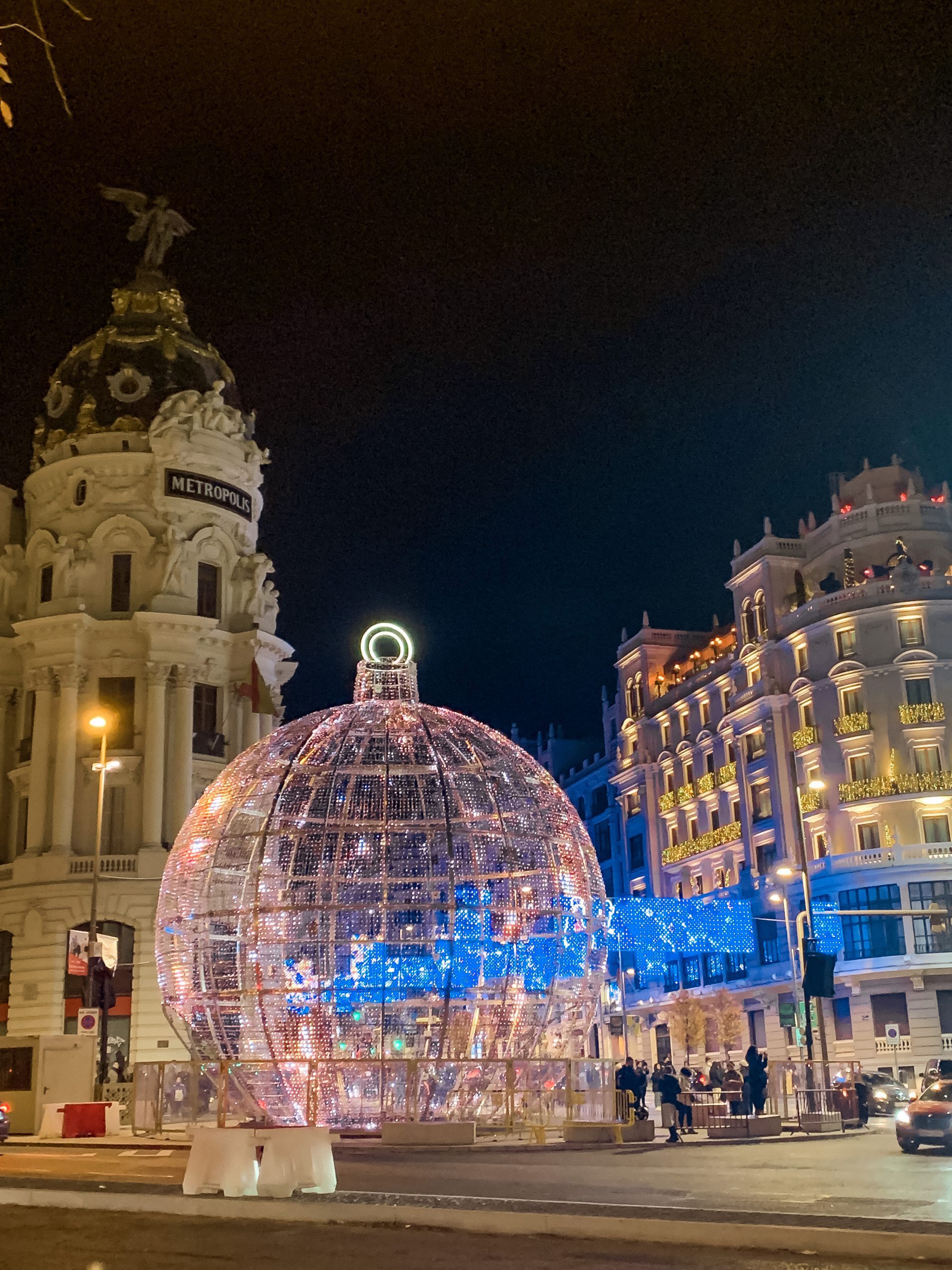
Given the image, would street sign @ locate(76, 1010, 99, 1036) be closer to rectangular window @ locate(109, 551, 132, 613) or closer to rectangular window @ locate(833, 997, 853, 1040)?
rectangular window @ locate(109, 551, 132, 613)

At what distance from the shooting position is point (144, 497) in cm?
4906

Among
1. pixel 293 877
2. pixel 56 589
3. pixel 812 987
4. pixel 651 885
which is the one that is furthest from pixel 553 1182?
pixel 651 885

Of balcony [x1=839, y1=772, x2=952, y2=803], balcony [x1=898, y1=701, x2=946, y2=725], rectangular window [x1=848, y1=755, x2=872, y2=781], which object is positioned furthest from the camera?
rectangular window [x1=848, y1=755, x2=872, y2=781]

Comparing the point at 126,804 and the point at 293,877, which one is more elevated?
the point at 126,804

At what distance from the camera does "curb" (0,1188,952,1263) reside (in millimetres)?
9547

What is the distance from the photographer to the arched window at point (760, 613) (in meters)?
61.0

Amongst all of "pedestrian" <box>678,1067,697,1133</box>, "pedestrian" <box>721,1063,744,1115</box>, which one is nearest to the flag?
"pedestrian" <box>721,1063,744,1115</box>

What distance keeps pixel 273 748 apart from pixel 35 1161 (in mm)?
7217

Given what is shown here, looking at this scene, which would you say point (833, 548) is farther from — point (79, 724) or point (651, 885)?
point (79, 724)

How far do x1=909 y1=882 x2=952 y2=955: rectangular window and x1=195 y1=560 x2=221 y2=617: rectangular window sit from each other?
2827 cm

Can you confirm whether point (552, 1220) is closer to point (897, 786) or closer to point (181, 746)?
point (181, 746)

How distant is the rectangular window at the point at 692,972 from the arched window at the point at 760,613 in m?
16.1

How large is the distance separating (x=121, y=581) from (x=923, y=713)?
31.4 meters

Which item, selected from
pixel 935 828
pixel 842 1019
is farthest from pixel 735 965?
pixel 935 828
